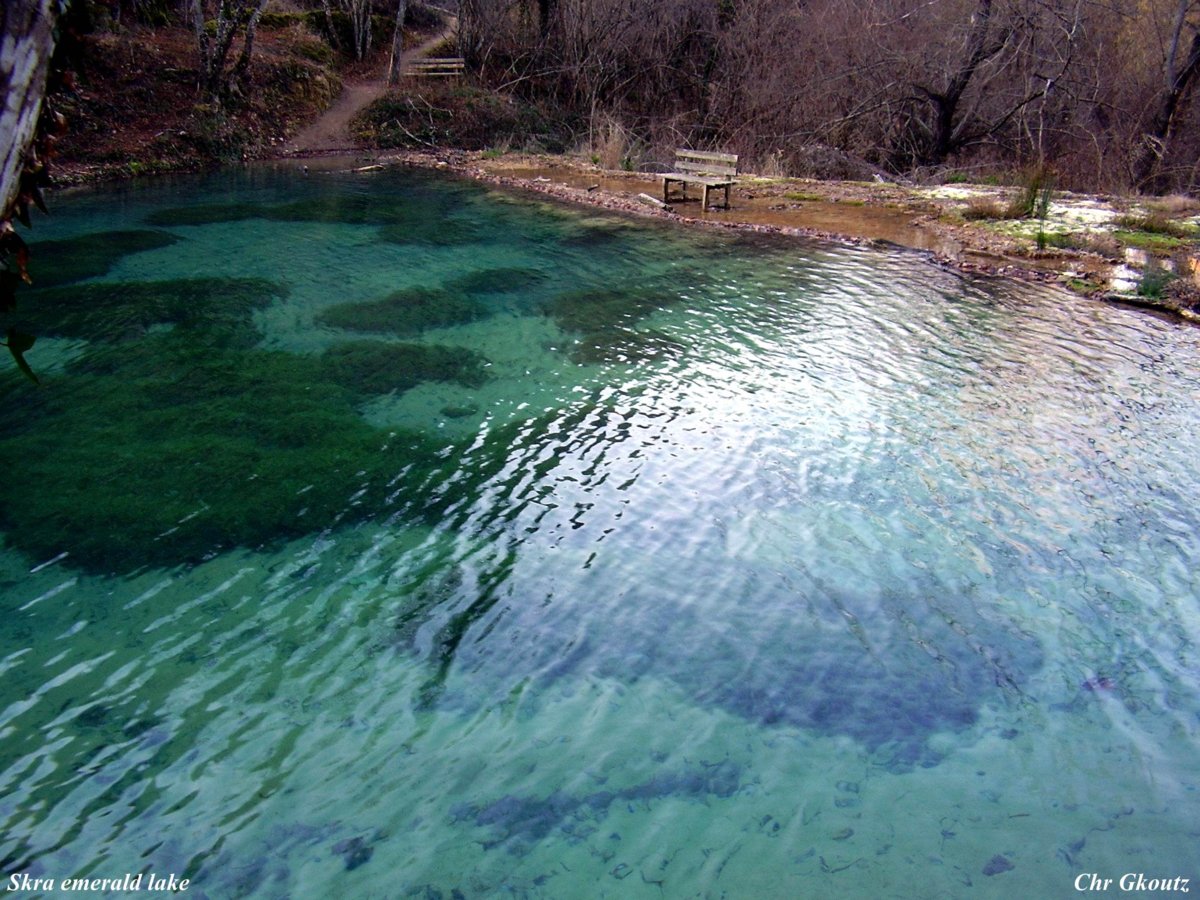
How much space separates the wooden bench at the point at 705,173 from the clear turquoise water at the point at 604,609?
7.27 m

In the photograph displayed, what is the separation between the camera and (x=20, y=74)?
1.88 metres

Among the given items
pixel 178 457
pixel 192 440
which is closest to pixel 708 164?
pixel 192 440

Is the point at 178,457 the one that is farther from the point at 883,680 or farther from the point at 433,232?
the point at 433,232

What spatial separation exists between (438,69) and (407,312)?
20.0 meters

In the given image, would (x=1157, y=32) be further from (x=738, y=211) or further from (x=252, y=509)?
(x=252, y=509)

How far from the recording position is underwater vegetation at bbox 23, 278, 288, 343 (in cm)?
1046

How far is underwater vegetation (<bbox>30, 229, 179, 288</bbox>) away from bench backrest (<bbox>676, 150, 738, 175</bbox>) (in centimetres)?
1003

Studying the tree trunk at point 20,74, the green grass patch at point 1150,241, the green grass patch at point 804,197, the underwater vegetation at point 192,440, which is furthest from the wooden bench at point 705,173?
the tree trunk at point 20,74

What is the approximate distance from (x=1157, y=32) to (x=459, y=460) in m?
21.9

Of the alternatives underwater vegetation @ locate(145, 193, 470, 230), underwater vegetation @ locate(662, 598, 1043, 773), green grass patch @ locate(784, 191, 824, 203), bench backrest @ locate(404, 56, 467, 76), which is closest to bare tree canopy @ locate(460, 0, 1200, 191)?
bench backrest @ locate(404, 56, 467, 76)

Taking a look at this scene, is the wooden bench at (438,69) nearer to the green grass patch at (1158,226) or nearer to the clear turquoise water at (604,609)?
the clear turquoise water at (604,609)

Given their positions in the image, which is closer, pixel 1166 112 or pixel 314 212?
pixel 314 212

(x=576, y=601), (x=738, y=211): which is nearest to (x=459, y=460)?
(x=576, y=601)

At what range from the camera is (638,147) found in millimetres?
22875
